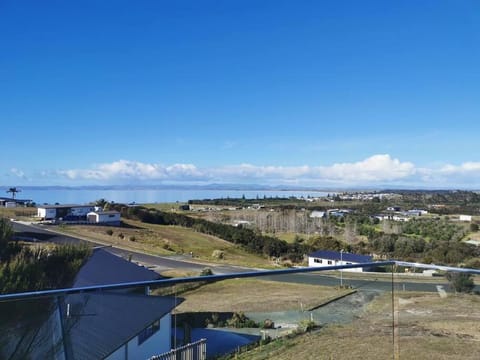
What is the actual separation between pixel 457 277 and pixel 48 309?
7.21ft

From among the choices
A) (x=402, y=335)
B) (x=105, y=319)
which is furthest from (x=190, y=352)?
(x=402, y=335)

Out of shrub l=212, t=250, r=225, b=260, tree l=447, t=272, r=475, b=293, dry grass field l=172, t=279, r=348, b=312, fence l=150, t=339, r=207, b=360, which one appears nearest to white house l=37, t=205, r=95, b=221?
shrub l=212, t=250, r=225, b=260

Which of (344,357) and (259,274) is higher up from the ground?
(259,274)

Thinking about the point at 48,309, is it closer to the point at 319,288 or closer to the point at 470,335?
the point at 319,288

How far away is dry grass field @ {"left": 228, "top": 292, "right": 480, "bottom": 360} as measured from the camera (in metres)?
2.36

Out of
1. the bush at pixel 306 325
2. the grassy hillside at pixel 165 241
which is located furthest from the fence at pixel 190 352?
the grassy hillside at pixel 165 241

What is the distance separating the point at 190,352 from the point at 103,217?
132ft

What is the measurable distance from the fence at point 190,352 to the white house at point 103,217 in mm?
39674

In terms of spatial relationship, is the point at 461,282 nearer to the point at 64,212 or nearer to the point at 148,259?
the point at 148,259

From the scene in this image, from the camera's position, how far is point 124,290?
2041mm

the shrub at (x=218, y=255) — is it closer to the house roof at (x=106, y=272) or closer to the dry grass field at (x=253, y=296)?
the house roof at (x=106, y=272)

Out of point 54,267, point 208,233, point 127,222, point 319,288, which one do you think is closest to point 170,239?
point 208,233

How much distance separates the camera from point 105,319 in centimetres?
199

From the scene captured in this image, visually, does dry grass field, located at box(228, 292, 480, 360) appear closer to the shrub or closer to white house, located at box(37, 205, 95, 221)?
the shrub
